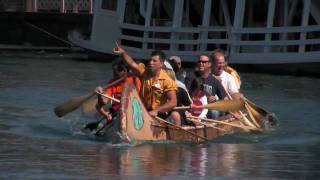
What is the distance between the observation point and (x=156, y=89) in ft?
52.9

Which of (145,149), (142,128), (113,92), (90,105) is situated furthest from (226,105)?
(90,105)

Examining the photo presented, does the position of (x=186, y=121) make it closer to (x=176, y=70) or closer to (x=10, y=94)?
(x=176, y=70)

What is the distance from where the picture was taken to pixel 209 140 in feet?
55.6

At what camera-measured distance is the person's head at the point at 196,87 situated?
17.1 m

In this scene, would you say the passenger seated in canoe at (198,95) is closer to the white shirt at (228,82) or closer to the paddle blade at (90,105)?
the white shirt at (228,82)

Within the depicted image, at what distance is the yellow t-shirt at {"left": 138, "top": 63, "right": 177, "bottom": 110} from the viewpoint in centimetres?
1600

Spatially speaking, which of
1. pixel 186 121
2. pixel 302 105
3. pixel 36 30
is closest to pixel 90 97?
pixel 186 121

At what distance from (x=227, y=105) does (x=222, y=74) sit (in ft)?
4.52

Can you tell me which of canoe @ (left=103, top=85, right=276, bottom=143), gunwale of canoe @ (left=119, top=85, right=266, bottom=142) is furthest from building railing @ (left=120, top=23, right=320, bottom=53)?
gunwale of canoe @ (left=119, top=85, right=266, bottom=142)

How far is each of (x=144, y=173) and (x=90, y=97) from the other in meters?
4.65

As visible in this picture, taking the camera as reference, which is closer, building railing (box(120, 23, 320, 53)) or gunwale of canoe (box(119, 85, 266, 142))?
gunwale of canoe (box(119, 85, 266, 142))

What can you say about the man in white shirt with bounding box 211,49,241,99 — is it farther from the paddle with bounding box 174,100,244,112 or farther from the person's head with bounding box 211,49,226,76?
the paddle with bounding box 174,100,244,112

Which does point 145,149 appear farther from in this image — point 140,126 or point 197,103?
point 197,103

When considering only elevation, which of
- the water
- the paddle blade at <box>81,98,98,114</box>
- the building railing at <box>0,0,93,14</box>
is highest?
the building railing at <box>0,0,93,14</box>
